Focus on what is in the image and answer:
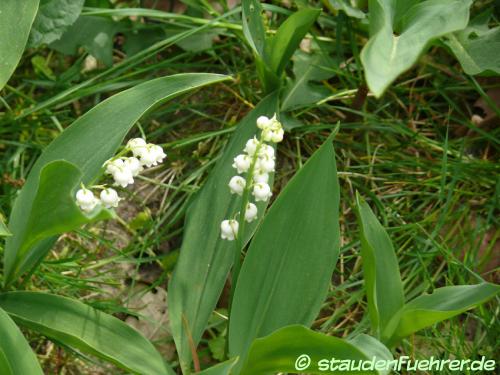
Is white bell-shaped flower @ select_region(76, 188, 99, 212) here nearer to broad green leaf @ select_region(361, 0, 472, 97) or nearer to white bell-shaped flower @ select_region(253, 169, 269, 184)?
white bell-shaped flower @ select_region(253, 169, 269, 184)

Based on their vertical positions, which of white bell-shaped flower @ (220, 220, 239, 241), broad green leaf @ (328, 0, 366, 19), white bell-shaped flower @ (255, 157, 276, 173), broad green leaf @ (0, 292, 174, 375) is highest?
broad green leaf @ (328, 0, 366, 19)

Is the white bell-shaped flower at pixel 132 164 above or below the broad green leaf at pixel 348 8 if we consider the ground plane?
below

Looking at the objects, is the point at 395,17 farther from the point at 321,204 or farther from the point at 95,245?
the point at 95,245

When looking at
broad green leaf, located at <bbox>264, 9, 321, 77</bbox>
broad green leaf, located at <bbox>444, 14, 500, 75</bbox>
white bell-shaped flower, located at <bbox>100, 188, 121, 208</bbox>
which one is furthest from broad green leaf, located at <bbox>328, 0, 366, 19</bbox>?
white bell-shaped flower, located at <bbox>100, 188, 121, 208</bbox>

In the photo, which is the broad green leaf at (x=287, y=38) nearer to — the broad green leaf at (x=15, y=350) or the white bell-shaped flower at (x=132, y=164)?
the white bell-shaped flower at (x=132, y=164)

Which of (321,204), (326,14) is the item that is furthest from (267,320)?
(326,14)

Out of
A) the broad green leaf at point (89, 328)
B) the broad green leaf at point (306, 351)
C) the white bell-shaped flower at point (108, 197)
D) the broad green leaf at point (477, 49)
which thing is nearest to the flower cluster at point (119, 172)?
the white bell-shaped flower at point (108, 197)

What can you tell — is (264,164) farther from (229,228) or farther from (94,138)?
(94,138)
